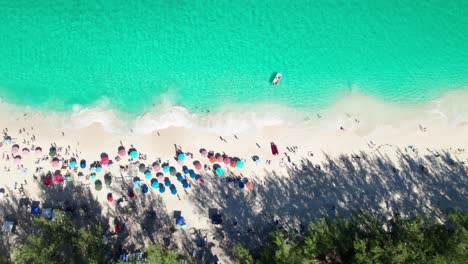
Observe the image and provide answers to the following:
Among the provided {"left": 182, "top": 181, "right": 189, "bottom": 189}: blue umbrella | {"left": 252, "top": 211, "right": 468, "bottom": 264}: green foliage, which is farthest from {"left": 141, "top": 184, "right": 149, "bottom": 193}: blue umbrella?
{"left": 252, "top": 211, "right": 468, "bottom": 264}: green foliage

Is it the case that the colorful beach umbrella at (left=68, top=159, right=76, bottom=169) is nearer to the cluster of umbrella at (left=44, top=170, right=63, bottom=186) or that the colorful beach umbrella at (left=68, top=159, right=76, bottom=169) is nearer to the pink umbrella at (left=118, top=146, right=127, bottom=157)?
the cluster of umbrella at (left=44, top=170, right=63, bottom=186)

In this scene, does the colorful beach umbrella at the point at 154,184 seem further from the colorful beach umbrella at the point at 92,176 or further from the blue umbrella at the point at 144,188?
the colorful beach umbrella at the point at 92,176

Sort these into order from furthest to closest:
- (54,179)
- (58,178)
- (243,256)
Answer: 1. (54,179)
2. (58,178)
3. (243,256)

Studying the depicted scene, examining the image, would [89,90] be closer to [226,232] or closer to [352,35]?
[226,232]

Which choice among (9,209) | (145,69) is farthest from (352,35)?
(9,209)

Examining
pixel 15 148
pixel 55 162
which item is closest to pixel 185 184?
pixel 55 162

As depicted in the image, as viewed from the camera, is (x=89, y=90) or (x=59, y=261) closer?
(x=59, y=261)

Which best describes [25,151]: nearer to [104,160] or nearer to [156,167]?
[104,160]

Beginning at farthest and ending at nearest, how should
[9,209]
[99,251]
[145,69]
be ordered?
[145,69], [9,209], [99,251]
